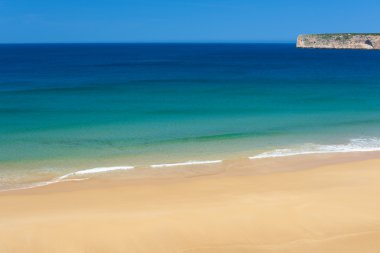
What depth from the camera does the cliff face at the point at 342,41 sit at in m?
139

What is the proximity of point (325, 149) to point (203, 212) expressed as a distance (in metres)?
8.84

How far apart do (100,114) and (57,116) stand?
2.65 m

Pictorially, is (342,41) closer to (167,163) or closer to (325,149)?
(325,149)

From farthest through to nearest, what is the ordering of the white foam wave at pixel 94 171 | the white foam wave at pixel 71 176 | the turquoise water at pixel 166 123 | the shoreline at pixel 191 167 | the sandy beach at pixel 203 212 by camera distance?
the turquoise water at pixel 166 123 < the white foam wave at pixel 94 171 < the shoreline at pixel 191 167 < the white foam wave at pixel 71 176 < the sandy beach at pixel 203 212

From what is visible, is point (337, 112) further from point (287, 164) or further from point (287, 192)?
point (287, 192)

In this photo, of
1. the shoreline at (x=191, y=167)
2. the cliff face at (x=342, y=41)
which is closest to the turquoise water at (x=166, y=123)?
the shoreline at (x=191, y=167)

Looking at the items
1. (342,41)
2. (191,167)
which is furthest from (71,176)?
(342,41)

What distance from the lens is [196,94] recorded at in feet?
112

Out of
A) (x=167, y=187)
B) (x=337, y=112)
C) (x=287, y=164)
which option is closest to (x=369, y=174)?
(x=287, y=164)

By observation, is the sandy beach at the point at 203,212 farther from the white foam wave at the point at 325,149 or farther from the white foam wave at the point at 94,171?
the white foam wave at the point at 325,149

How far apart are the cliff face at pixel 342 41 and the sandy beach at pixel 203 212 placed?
142 m

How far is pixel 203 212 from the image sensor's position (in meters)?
10.2

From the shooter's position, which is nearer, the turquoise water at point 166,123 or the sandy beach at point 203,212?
the sandy beach at point 203,212

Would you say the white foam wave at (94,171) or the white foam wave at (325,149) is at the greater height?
the white foam wave at (325,149)
